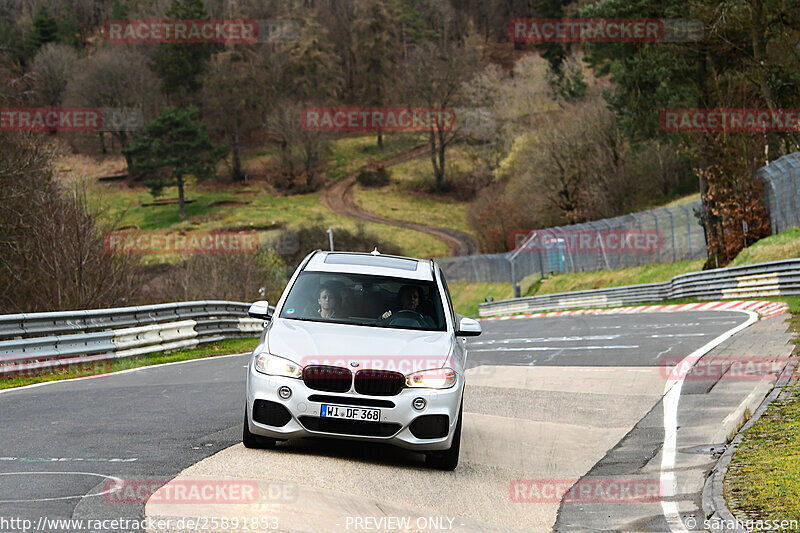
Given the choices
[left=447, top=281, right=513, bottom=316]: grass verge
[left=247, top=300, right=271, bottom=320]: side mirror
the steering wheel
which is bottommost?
[left=447, top=281, right=513, bottom=316]: grass verge

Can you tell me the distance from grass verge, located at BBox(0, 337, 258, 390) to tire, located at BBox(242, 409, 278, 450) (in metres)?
7.12

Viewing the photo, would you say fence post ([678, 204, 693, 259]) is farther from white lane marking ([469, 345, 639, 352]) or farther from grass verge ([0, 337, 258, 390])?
white lane marking ([469, 345, 639, 352])

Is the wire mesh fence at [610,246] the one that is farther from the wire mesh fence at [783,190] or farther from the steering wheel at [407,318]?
the steering wheel at [407,318]

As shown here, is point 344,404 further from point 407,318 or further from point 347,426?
point 407,318

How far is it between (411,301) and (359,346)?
4.39ft

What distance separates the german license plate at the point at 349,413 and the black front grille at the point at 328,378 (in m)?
0.15

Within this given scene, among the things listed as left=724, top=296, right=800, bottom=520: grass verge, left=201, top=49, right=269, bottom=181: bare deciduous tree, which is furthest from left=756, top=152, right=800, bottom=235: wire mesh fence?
left=201, top=49, right=269, bottom=181: bare deciduous tree

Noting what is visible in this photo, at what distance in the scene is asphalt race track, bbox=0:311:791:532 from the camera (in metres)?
6.92

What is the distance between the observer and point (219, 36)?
135 meters

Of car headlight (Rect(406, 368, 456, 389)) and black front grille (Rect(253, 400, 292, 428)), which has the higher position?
car headlight (Rect(406, 368, 456, 389))

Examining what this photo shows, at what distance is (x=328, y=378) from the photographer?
8430 mm
